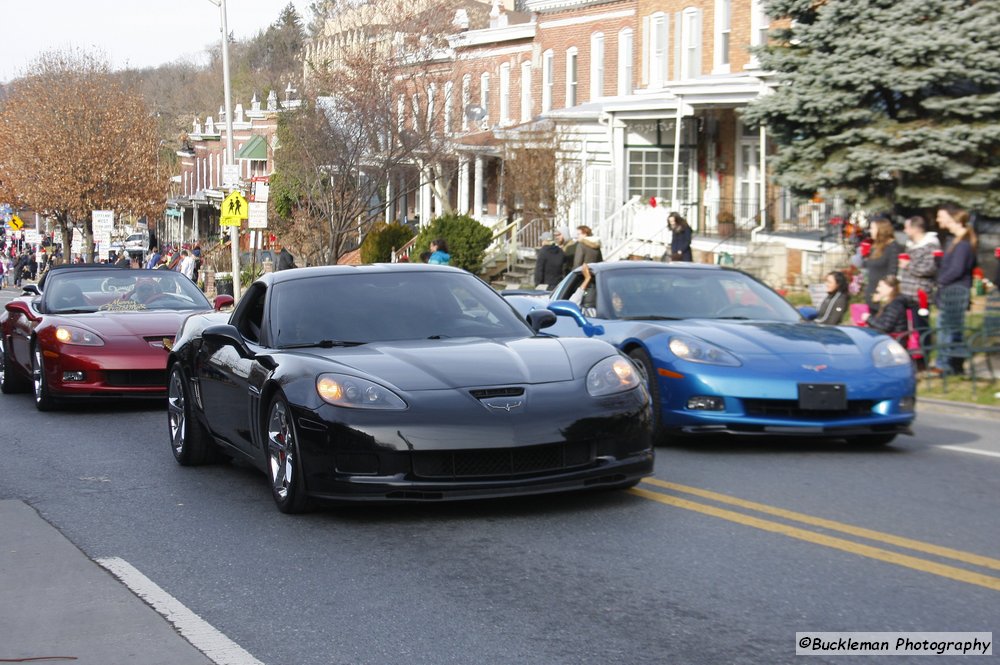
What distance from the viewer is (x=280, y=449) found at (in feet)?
25.5

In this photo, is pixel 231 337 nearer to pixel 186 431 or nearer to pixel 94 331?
pixel 186 431

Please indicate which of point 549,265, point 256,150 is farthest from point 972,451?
point 256,150

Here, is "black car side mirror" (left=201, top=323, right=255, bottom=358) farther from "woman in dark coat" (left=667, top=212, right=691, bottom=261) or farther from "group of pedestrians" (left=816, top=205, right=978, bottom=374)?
"woman in dark coat" (left=667, top=212, right=691, bottom=261)

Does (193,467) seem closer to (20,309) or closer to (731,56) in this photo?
(20,309)

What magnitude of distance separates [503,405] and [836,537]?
5.96 feet

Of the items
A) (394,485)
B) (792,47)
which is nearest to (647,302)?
(394,485)

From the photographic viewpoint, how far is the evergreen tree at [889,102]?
797 inches

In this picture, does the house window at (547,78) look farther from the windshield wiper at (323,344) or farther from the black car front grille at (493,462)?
the black car front grille at (493,462)

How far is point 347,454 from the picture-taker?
7.14 m

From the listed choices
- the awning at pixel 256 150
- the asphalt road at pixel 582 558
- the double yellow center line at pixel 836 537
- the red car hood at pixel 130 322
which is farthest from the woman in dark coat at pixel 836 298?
the awning at pixel 256 150

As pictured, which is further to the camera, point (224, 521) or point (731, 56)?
point (731, 56)

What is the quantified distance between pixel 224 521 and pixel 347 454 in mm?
1046

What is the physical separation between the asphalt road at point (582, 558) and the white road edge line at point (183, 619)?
0.06m

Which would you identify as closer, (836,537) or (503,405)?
(836,537)
